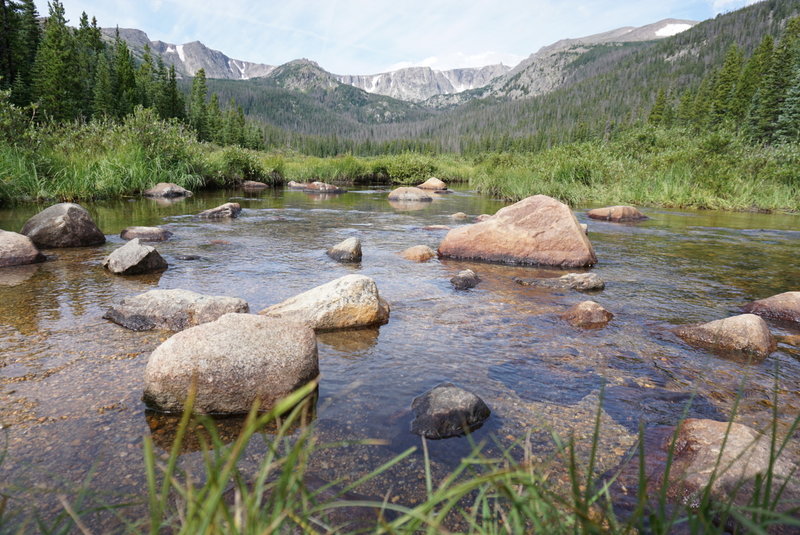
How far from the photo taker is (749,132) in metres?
45.8

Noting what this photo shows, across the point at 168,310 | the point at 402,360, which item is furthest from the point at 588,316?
the point at 168,310

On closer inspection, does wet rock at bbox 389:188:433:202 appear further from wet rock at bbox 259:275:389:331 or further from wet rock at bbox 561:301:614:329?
wet rock at bbox 259:275:389:331

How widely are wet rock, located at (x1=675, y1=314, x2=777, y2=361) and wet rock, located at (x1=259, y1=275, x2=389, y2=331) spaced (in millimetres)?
3005

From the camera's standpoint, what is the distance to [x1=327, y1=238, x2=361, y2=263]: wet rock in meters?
7.38

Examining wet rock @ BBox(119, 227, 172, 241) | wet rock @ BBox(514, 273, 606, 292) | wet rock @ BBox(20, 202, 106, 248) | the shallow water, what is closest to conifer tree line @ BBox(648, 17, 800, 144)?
wet rock @ BBox(514, 273, 606, 292)

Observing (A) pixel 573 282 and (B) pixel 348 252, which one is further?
(B) pixel 348 252

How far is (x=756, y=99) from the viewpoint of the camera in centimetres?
4831

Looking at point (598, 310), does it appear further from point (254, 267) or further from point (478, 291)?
point (254, 267)

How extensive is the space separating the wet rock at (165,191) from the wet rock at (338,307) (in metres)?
13.3

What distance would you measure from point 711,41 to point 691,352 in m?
154

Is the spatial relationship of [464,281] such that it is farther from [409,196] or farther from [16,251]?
[409,196]

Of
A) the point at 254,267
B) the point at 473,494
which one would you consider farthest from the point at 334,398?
the point at 254,267

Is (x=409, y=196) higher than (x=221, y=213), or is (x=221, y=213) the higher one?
(x=409, y=196)

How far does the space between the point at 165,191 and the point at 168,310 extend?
43.8 feet
